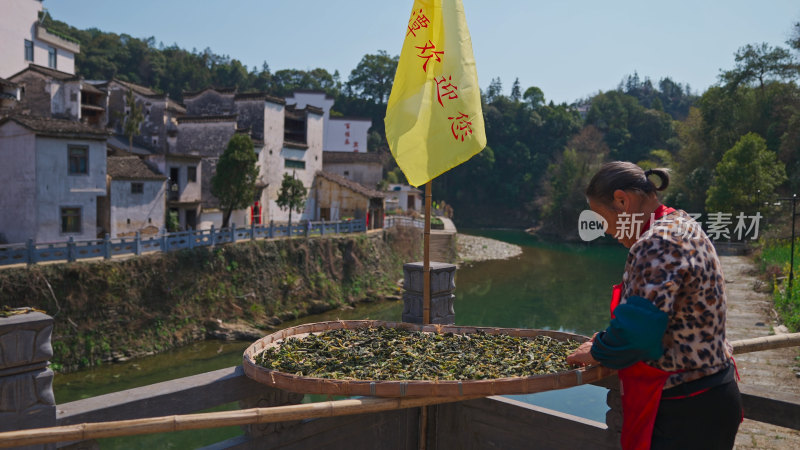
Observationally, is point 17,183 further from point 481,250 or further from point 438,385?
point 481,250

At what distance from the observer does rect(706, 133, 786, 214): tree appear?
24.4 metres

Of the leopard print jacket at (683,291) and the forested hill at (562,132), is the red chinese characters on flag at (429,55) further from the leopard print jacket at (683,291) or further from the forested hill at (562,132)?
the forested hill at (562,132)

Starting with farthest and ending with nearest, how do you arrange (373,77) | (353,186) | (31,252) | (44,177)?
(373,77) < (353,186) < (44,177) < (31,252)

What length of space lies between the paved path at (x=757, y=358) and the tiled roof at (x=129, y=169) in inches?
624

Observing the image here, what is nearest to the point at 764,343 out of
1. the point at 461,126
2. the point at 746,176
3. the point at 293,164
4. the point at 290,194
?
the point at 461,126

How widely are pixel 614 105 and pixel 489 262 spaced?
3422 cm

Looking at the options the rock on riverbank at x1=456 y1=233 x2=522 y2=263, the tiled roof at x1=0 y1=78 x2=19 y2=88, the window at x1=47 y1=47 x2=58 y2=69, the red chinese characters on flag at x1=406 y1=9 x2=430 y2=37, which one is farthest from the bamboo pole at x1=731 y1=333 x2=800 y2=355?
the window at x1=47 y1=47 x2=58 y2=69

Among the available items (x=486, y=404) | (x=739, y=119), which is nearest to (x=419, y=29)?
(x=486, y=404)

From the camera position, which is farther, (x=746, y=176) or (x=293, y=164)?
(x=293, y=164)

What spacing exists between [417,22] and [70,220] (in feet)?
46.6

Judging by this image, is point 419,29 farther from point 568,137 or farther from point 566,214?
point 568,137

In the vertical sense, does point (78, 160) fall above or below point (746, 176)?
below

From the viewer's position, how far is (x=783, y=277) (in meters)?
14.2

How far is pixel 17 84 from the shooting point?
59.6ft
